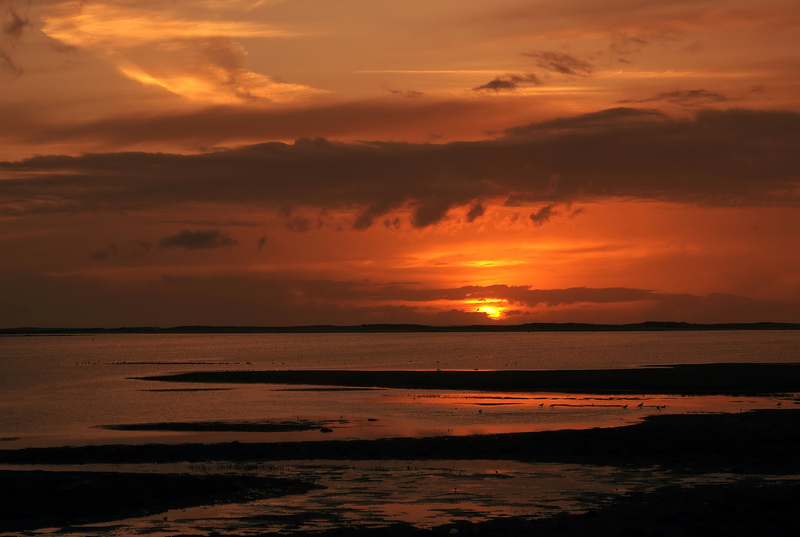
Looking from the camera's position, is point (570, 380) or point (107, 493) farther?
point (570, 380)

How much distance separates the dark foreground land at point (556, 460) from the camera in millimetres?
19578

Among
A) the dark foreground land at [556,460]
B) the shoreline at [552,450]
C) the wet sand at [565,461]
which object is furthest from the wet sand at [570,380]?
the shoreline at [552,450]

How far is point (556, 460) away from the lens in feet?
97.3

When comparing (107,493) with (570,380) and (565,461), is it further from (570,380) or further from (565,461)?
(570,380)

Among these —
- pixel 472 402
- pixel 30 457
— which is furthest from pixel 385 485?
pixel 472 402

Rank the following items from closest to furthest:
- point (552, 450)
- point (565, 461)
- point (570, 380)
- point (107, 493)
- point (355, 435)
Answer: point (107, 493), point (565, 461), point (552, 450), point (355, 435), point (570, 380)

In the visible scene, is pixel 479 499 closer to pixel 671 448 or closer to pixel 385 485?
pixel 385 485

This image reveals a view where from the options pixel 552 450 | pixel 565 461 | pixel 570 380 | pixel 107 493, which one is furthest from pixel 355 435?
pixel 570 380

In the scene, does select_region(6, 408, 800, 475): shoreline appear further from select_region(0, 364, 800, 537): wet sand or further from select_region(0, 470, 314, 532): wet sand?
select_region(0, 470, 314, 532): wet sand

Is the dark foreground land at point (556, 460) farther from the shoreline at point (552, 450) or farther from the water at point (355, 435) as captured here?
the water at point (355, 435)

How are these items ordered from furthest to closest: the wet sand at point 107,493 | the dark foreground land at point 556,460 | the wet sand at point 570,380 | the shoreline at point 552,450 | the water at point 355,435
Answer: the wet sand at point 570,380 < the shoreline at point 552,450 < the wet sand at point 107,493 < the water at point 355,435 < the dark foreground land at point 556,460

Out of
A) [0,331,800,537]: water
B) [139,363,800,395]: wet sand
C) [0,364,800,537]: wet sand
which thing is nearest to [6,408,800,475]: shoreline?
[0,364,800,537]: wet sand

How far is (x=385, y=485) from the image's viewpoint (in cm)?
2550

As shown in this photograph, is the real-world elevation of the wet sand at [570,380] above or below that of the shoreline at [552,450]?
below
